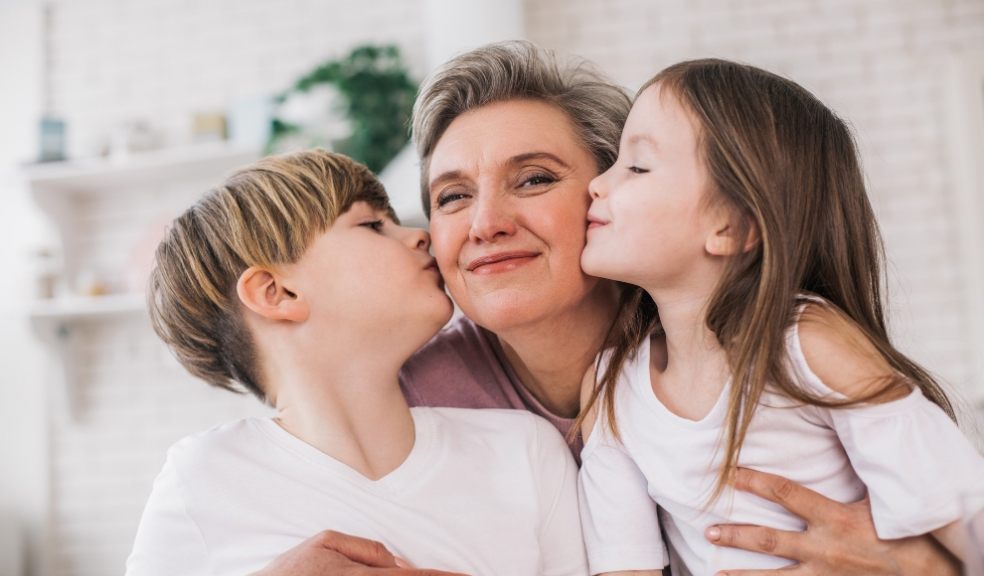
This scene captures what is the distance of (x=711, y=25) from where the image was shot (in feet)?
12.7

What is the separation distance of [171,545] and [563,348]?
0.75 meters

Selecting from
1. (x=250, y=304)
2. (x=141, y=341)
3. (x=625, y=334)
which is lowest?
(x=141, y=341)

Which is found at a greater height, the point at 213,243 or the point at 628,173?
the point at 628,173

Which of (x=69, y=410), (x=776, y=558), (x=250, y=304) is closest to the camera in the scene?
(x=776, y=558)

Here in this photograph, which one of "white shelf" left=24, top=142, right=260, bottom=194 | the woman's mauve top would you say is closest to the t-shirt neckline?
the woman's mauve top

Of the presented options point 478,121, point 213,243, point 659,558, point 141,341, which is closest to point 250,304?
point 213,243

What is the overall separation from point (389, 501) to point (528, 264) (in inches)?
18.3

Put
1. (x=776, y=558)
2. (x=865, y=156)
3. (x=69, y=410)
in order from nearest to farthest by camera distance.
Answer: (x=776, y=558)
(x=865, y=156)
(x=69, y=410)

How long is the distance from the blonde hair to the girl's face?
0.52 metres

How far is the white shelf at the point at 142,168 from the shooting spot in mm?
3877

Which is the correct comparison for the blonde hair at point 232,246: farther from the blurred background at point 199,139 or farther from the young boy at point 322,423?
the blurred background at point 199,139

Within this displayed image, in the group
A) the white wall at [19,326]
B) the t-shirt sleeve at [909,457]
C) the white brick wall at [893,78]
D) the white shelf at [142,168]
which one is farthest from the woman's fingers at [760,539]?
the white wall at [19,326]

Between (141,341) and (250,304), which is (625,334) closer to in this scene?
(250,304)

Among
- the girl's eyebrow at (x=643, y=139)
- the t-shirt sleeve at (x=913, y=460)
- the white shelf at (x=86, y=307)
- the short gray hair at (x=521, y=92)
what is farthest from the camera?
the white shelf at (x=86, y=307)
